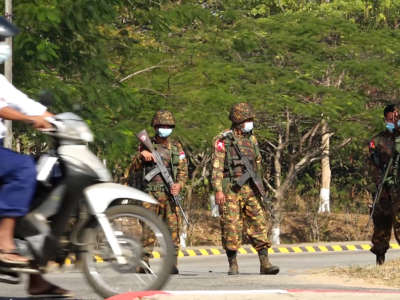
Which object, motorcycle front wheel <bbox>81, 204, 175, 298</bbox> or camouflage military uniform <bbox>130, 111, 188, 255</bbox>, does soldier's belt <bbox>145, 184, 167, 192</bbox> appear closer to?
camouflage military uniform <bbox>130, 111, 188, 255</bbox>

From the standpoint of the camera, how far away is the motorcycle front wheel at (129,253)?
6.42m

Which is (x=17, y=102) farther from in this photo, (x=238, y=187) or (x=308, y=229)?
(x=308, y=229)

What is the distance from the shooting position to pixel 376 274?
34.9 feet

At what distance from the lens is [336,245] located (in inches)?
906

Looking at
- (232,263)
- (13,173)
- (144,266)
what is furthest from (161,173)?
(13,173)

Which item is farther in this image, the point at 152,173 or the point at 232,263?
the point at 232,263

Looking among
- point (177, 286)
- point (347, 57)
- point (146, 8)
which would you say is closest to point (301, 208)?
point (347, 57)

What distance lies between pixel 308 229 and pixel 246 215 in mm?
21408

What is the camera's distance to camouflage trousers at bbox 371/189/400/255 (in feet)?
41.5

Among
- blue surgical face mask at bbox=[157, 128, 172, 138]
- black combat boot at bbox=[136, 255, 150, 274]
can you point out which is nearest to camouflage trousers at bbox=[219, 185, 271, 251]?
blue surgical face mask at bbox=[157, 128, 172, 138]

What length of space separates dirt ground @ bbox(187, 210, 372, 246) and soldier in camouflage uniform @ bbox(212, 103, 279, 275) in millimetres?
18420

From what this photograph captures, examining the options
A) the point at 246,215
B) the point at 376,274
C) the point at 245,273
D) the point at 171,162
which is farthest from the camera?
the point at 245,273

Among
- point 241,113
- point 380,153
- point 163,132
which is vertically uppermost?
point 241,113

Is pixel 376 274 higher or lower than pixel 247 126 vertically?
lower
